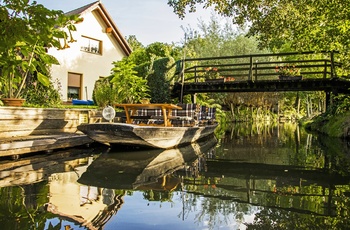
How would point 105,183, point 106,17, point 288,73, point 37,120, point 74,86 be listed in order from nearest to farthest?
point 105,183 → point 37,120 → point 288,73 → point 74,86 → point 106,17

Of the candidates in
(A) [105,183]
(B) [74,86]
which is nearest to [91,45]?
(B) [74,86]

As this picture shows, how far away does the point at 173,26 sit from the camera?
3766 cm

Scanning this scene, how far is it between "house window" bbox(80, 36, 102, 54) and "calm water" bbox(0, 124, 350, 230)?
15.8 meters

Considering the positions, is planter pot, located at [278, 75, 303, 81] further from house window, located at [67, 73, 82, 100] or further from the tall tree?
house window, located at [67, 73, 82, 100]

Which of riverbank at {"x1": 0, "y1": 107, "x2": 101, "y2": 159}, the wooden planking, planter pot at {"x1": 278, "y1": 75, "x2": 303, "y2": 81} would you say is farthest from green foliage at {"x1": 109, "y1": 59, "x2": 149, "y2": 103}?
planter pot at {"x1": 278, "y1": 75, "x2": 303, "y2": 81}

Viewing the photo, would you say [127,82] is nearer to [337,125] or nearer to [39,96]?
[39,96]

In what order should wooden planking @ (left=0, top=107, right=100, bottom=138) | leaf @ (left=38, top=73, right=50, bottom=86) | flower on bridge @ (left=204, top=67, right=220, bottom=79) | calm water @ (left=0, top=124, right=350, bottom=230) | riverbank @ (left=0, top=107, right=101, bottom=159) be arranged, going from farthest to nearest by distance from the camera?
flower on bridge @ (left=204, top=67, right=220, bottom=79) → wooden planking @ (left=0, top=107, right=100, bottom=138) → riverbank @ (left=0, top=107, right=101, bottom=159) → leaf @ (left=38, top=73, right=50, bottom=86) → calm water @ (left=0, top=124, right=350, bottom=230)

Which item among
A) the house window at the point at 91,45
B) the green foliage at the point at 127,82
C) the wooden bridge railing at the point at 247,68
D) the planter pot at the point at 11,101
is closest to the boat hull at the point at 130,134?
the planter pot at the point at 11,101

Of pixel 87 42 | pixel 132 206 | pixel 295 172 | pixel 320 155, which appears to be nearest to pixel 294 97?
pixel 87 42

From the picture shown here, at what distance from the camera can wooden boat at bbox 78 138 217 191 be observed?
204 inches

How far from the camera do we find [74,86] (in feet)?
71.6

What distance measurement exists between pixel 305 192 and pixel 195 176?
179cm

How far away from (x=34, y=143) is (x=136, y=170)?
299cm

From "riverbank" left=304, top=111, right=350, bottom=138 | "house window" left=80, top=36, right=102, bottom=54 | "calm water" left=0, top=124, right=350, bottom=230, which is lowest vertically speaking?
"calm water" left=0, top=124, right=350, bottom=230
